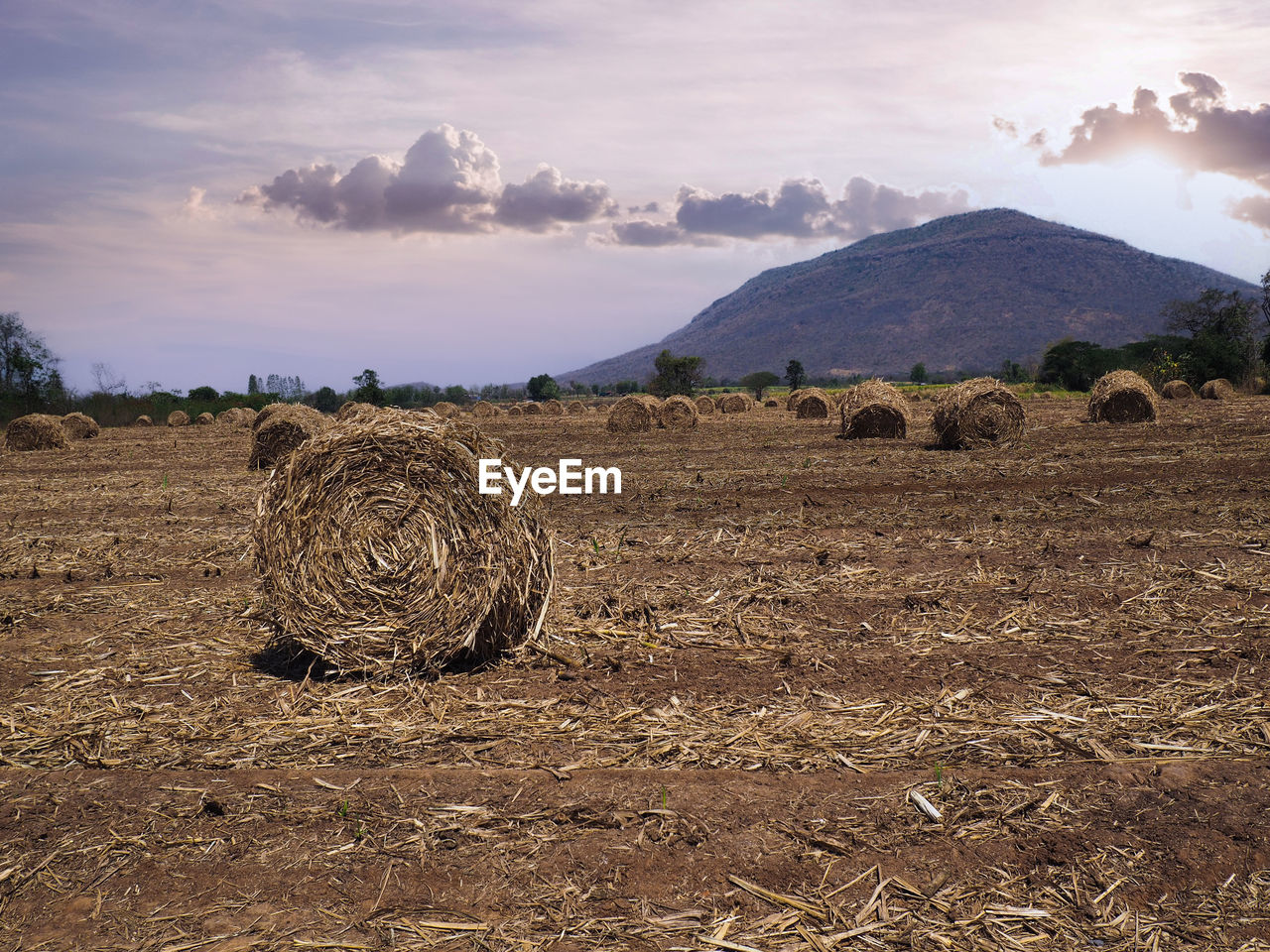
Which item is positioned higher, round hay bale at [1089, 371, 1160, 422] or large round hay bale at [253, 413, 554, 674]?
round hay bale at [1089, 371, 1160, 422]

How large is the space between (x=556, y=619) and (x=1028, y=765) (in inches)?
156

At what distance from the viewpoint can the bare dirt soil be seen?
3.72 metres

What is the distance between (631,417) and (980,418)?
1388 cm

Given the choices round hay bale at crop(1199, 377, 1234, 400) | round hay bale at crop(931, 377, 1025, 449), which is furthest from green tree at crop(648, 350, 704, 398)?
round hay bale at crop(931, 377, 1025, 449)

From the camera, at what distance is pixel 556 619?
755 centimetres

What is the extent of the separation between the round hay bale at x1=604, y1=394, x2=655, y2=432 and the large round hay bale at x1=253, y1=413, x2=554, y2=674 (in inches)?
964

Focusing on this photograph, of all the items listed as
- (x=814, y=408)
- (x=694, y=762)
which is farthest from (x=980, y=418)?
(x=694, y=762)

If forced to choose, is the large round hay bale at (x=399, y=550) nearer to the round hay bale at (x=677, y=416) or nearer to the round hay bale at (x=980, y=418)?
the round hay bale at (x=980, y=418)

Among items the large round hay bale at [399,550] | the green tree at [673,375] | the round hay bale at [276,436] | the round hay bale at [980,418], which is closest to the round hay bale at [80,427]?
the round hay bale at [276,436]

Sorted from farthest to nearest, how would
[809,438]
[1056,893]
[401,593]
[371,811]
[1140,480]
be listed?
[809,438] < [1140,480] < [401,593] < [371,811] < [1056,893]

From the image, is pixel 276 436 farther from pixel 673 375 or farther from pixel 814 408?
pixel 673 375

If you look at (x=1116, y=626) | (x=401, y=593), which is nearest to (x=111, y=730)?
(x=401, y=593)

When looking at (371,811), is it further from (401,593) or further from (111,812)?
(401,593)

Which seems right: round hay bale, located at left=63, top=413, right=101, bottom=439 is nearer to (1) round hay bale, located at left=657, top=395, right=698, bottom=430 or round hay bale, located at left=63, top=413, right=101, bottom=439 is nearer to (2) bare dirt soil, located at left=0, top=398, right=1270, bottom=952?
(1) round hay bale, located at left=657, top=395, right=698, bottom=430
